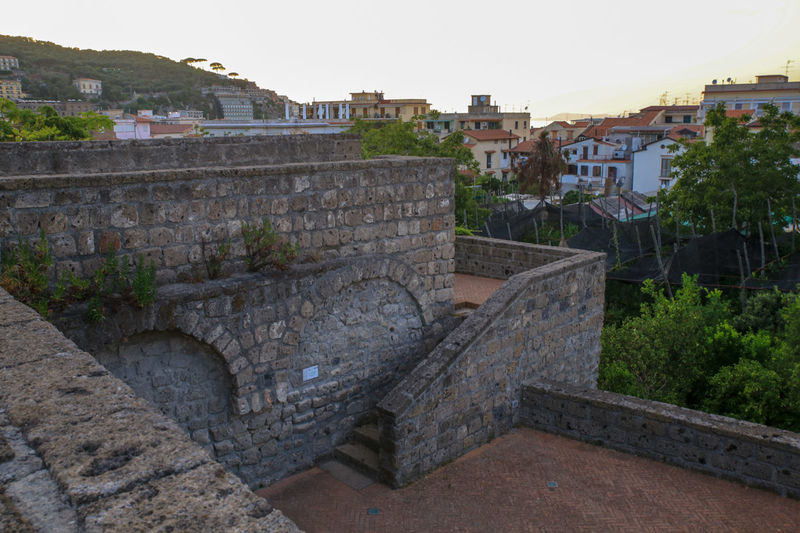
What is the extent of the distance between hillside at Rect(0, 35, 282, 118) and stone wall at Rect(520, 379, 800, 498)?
77.0 metres

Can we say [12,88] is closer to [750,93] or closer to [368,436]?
[750,93]

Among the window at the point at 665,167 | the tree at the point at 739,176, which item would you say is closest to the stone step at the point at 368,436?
the tree at the point at 739,176

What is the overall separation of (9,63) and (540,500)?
299 feet

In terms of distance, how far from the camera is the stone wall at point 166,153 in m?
6.98

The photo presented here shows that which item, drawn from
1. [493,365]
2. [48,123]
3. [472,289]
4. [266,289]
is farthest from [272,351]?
[48,123]

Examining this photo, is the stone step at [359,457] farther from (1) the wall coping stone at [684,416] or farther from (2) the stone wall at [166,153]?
(2) the stone wall at [166,153]

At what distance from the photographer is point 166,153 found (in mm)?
7902

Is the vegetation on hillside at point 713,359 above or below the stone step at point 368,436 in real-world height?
below

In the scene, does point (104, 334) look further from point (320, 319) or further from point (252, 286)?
point (320, 319)

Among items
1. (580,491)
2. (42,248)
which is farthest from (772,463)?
(42,248)

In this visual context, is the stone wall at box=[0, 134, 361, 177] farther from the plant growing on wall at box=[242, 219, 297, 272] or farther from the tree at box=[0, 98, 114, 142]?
the tree at box=[0, 98, 114, 142]

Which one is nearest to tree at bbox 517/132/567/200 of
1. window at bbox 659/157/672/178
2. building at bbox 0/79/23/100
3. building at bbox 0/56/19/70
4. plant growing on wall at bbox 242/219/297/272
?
window at bbox 659/157/672/178

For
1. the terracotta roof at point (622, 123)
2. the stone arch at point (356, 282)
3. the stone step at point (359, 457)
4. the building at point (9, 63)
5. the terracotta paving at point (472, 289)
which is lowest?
the stone step at point (359, 457)

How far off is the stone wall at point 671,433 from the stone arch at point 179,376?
168 inches
